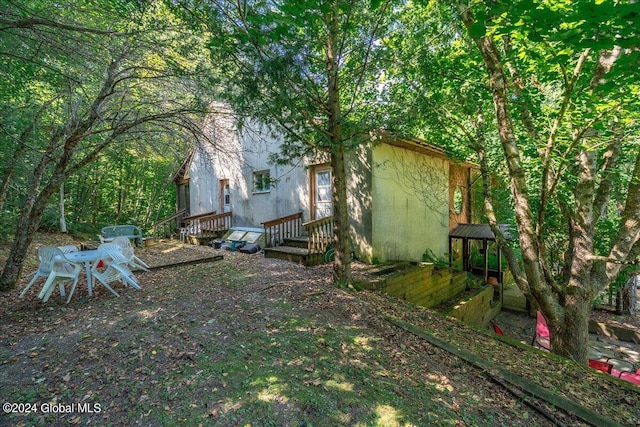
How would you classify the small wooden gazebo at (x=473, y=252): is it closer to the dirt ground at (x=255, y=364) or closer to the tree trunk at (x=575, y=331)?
the tree trunk at (x=575, y=331)

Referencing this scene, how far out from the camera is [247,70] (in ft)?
14.3

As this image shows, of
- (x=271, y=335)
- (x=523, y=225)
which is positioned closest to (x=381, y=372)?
(x=271, y=335)

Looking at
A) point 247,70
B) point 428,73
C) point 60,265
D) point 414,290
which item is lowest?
point 414,290

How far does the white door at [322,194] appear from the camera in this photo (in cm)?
888

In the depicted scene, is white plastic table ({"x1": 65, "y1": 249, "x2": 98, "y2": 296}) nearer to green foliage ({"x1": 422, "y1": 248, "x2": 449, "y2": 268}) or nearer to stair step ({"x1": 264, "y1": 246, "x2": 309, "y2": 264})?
stair step ({"x1": 264, "y1": 246, "x2": 309, "y2": 264})

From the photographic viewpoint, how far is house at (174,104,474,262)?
762 cm

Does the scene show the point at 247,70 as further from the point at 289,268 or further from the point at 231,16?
the point at 289,268

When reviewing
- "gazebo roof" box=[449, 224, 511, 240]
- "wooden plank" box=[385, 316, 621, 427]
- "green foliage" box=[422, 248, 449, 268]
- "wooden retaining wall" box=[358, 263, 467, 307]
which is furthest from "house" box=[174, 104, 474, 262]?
"wooden plank" box=[385, 316, 621, 427]

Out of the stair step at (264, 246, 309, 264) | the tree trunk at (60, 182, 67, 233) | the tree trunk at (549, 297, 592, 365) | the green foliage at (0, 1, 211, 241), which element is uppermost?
the green foliage at (0, 1, 211, 241)

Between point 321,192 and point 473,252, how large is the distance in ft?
24.7

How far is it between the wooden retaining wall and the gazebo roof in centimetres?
164

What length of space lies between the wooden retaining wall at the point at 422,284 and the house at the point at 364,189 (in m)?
1.05

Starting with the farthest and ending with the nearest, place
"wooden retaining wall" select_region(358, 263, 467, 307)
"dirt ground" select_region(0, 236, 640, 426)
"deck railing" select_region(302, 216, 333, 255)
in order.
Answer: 1. "deck railing" select_region(302, 216, 333, 255)
2. "wooden retaining wall" select_region(358, 263, 467, 307)
3. "dirt ground" select_region(0, 236, 640, 426)

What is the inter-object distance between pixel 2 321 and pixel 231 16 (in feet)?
17.5
